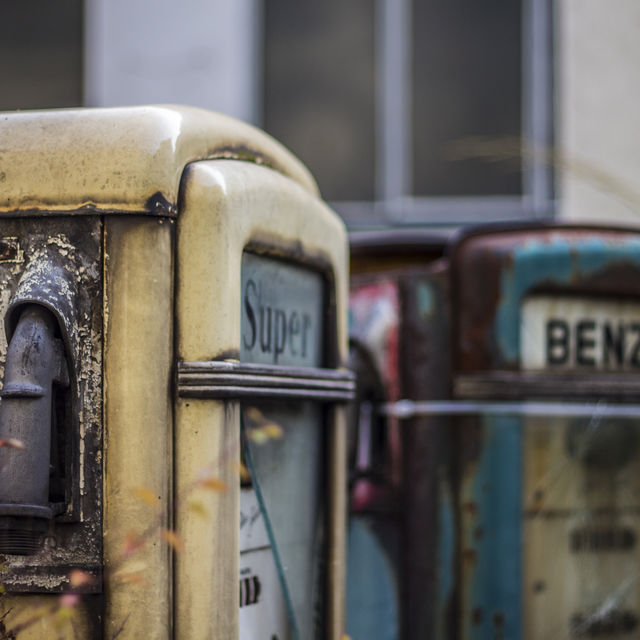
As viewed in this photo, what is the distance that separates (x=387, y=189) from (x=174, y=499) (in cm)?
559

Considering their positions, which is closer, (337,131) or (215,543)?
(215,543)

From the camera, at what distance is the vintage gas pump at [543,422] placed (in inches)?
136

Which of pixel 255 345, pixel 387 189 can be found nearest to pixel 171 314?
pixel 255 345

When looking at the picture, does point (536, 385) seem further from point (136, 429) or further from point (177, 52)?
point (177, 52)

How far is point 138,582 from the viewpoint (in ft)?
6.87

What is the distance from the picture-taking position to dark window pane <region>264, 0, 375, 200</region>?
7539 millimetres

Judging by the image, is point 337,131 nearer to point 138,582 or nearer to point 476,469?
point 476,469

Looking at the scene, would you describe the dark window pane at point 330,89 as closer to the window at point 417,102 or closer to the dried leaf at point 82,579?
the window at point 417,102

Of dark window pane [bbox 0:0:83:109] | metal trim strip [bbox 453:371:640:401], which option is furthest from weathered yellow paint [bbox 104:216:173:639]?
dark window pane [bbox 0:0:83:109]

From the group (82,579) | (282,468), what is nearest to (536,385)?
(282,468)

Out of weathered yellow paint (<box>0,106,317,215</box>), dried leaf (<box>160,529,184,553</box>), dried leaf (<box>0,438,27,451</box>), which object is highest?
weathered yellow paint (<box>0,106,317,215</box>)

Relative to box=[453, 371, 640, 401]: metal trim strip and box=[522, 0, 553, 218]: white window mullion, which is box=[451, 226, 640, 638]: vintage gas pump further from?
box=[522, 0, 553, 218]: white window mullion

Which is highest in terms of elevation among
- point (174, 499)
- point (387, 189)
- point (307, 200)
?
point (387, 189)

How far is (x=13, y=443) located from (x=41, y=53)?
6.38 m
